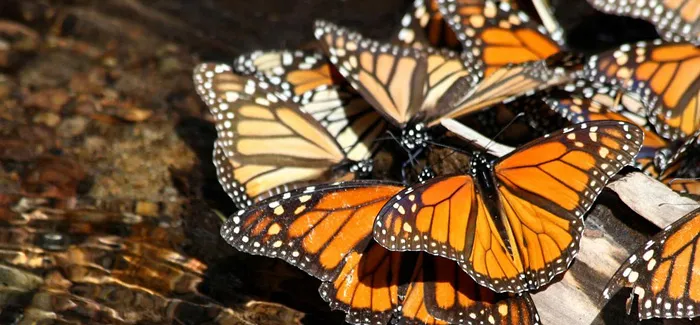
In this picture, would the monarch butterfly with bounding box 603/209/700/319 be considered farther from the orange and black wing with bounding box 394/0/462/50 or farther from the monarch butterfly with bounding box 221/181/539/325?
the orange and black wing with bounding box 394/0/462/50

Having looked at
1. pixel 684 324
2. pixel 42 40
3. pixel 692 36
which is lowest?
pixel 684 324

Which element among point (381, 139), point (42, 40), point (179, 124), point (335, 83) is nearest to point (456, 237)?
point (381, 139)

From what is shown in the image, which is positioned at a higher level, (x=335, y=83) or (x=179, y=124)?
(x=335, y=83)

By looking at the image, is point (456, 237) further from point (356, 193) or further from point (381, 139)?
point (381, 139)

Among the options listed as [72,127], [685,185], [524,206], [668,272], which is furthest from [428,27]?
[668,272]

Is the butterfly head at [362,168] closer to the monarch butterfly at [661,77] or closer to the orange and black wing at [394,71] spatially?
the orange and black wing at [394,71]

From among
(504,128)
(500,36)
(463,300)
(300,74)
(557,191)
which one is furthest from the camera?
(300,74)

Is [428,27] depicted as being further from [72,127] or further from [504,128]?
[72,127]
